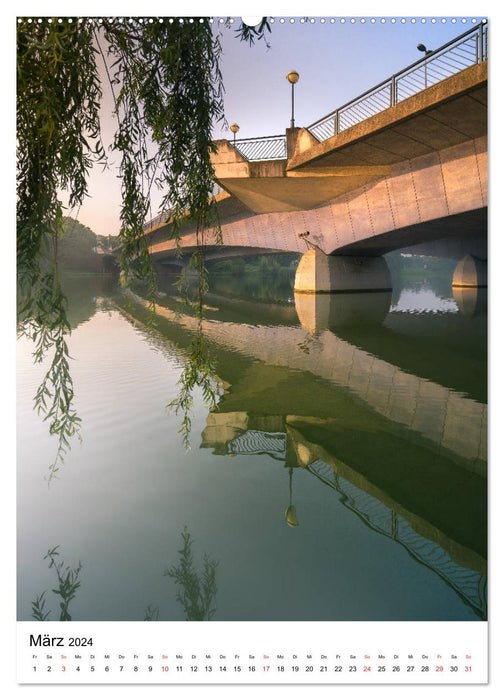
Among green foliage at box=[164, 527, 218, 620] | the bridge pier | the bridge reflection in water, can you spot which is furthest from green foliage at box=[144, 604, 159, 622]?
the bridge pier

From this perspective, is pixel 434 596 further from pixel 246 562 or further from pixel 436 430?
pixel 436 430

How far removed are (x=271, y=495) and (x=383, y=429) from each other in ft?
7.27

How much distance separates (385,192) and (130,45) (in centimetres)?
1702

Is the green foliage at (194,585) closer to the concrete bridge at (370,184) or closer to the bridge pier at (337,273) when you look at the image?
the concrete bridge at (370,184)

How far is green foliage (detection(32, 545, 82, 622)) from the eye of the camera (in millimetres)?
2389

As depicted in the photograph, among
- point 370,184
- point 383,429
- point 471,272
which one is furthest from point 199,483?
point 471,272

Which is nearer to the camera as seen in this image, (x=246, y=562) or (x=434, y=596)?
(x=434, y=596)

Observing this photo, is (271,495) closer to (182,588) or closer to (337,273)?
(182,588)

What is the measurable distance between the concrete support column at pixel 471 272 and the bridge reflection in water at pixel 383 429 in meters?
24.4

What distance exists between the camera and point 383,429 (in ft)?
17.5
